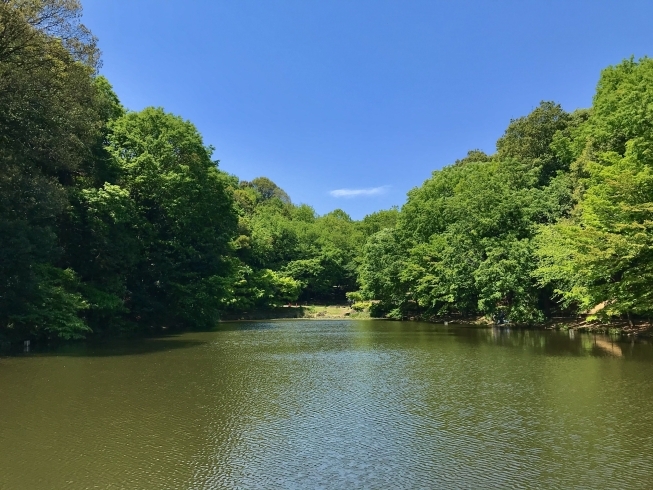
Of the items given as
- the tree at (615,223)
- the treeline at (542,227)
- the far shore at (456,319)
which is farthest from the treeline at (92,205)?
the tree at (615,223)

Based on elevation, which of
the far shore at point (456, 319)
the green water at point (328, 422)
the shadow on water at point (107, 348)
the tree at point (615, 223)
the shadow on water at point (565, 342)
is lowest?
the green water at point (328, 422)

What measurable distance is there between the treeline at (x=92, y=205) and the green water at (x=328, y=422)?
14.4 feet

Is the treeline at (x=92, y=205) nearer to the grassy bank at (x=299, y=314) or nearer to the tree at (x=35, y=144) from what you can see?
the tree at (x=35, y=144)

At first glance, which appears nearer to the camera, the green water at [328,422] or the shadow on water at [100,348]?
the green water at [328,422]

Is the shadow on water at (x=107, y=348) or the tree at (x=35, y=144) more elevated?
the tree at (x=35, y=144)

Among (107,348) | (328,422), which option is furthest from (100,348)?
(328,422)

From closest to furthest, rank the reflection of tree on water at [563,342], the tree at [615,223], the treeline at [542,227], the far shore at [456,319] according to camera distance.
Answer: the reflection of tree on water at [563,342] < the tree at [615,223] < the treeline at [542,227] < the far shore at [456,319]

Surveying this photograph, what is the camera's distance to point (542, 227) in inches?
1089

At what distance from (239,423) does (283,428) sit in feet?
2.74

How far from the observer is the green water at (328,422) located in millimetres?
6234

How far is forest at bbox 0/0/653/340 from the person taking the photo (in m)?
18.2

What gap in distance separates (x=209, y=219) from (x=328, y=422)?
87.9 ft

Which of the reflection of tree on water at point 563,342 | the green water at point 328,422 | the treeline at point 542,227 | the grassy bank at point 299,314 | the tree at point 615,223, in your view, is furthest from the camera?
the grassy bank at point 299,314

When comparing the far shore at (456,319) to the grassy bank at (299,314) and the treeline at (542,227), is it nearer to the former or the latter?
the grassy bank at (299,314)
